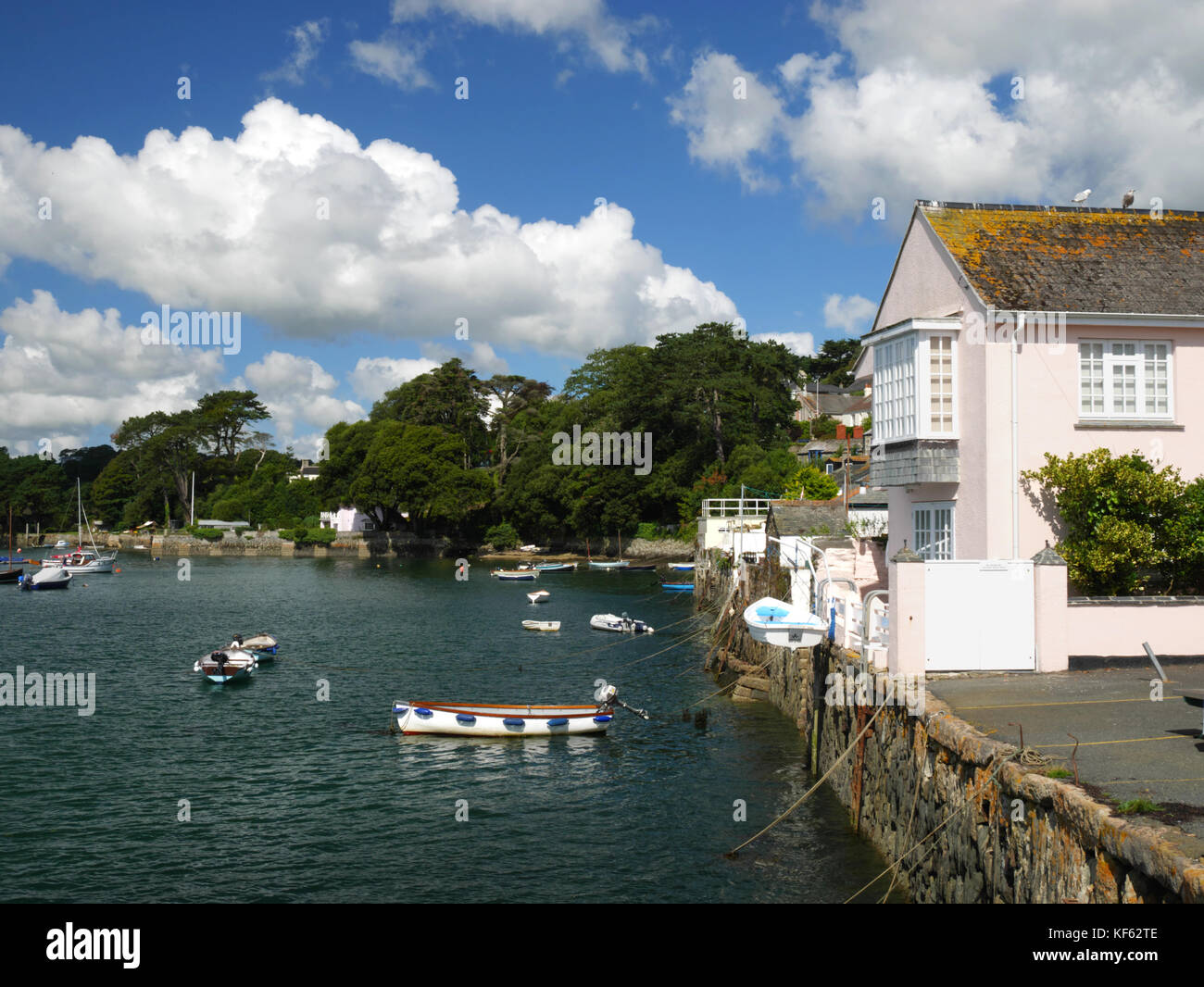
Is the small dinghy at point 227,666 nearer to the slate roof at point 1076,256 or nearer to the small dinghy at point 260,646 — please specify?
the small dinghy at point 260,646

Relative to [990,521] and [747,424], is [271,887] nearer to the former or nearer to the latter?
[990,521]

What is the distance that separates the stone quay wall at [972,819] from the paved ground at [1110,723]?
1.57 feet

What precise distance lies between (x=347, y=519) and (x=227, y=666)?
353ft

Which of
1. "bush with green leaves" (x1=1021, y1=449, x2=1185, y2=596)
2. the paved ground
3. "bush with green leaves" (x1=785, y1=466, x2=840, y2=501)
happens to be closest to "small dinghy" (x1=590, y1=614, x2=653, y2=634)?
"bush with green leaves" (x1=785, y1=466, x2=840, y2=501)

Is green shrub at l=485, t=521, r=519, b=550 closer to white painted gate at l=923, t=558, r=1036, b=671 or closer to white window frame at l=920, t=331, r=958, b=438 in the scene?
white window frame at l=920, t=331, r=958, b=438

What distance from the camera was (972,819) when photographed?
12172mm

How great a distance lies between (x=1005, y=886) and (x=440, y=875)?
10.4 metres

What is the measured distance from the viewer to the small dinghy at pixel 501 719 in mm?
27578

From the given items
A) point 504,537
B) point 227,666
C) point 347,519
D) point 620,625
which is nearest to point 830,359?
point 504,537

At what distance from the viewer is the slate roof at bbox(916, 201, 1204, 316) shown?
70.3 feet
